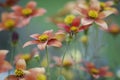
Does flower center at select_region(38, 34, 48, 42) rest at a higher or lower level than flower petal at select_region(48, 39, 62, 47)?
higher

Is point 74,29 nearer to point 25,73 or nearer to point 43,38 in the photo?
point 43,38

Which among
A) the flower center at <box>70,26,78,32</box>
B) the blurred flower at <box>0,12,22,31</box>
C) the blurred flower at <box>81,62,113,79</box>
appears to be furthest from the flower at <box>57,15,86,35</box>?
the blurred flower at <box>0,12,22,31</box>

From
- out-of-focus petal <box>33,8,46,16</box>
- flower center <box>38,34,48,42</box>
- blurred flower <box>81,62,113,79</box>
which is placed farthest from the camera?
out-of-focus petal <box>33,8,46,16</box>

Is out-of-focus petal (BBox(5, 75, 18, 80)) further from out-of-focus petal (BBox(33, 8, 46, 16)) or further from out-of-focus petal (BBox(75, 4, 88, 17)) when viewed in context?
out-of-focus petal (BBox(33, 8, 46, 16))

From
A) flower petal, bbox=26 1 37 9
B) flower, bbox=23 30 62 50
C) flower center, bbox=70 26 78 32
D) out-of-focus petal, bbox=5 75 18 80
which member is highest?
flower petal, bbox=26 1 37 9

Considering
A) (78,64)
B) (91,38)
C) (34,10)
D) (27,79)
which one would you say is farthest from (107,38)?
(27,79)

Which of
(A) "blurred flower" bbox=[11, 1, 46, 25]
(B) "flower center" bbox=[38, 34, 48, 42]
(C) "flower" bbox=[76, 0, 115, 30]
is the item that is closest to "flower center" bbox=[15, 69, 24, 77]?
(B) "flower center" bbox=[38, 34, 48, 42]

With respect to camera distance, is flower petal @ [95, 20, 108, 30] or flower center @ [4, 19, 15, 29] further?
flower center @ [4, 19, 15, 29]

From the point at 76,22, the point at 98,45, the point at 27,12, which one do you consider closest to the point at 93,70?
the point at 76,22

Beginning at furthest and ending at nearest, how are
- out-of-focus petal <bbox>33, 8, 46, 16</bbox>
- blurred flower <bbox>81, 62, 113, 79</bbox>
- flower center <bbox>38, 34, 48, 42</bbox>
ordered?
1. out-of-focus petal <bbox>33, 8, 46, 16</bbox>
2. blurred flower <bbox>81, 62, 113, 79</bbox>
3. flower center <bbox>38, 34, 48, 42</bbox>

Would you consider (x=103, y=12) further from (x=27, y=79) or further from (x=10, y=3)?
(x=10, y=3)

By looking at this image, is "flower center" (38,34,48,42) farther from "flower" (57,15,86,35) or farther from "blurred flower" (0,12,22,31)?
"blurred flower" (0,12,22,31)

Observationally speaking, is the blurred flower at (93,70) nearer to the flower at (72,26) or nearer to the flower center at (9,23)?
the flower at (72,26)
